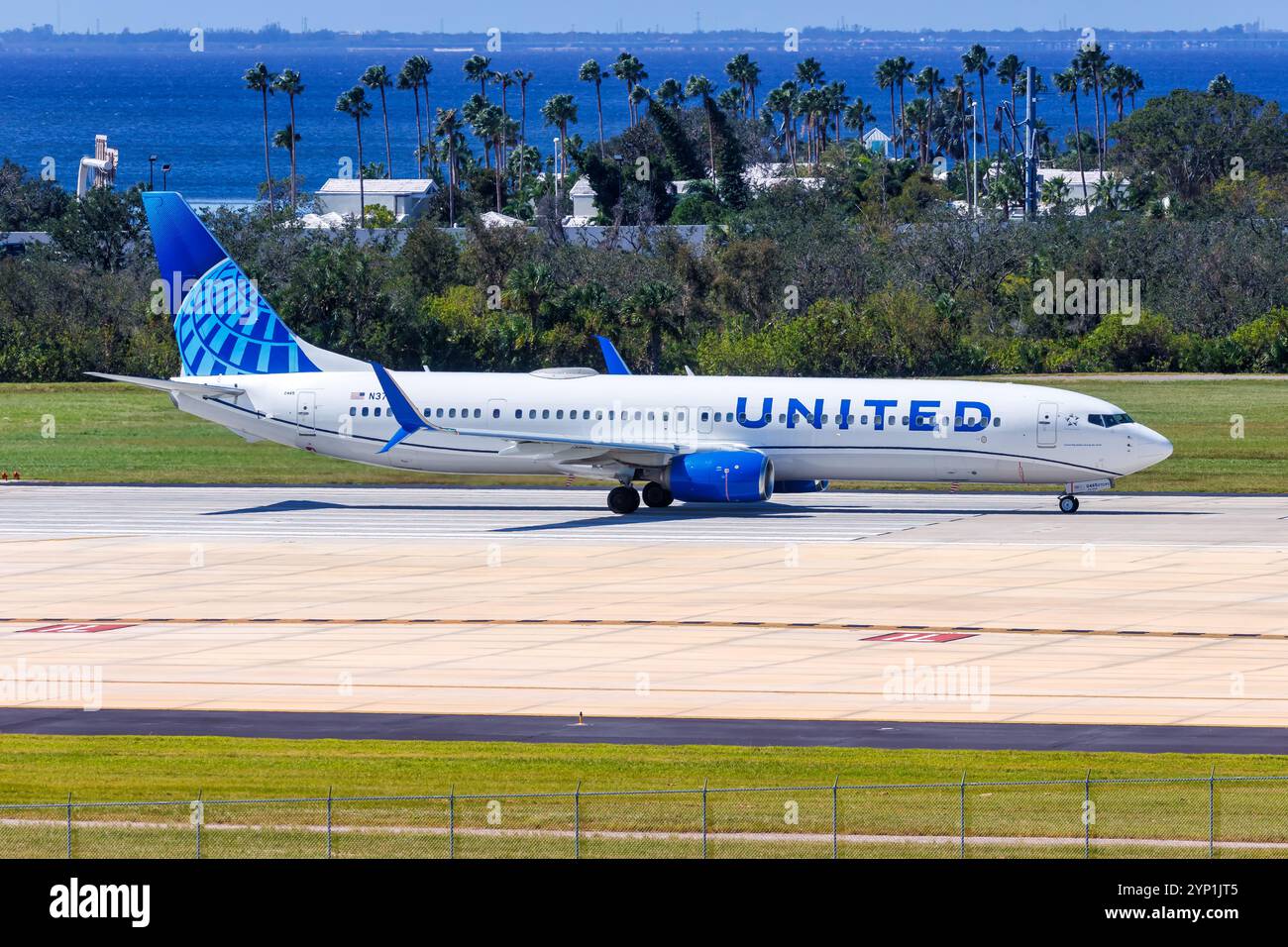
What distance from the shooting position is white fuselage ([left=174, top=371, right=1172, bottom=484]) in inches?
2480

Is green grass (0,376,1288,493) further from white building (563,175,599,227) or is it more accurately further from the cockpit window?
white building (563,175,599,227)

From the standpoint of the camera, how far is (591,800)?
29.0 metres

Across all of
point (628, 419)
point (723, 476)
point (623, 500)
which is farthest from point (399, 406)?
point (723, 476)

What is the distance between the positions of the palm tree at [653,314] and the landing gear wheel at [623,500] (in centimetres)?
4541

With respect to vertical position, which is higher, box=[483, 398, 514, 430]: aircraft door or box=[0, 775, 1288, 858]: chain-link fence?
box=[483, 398, 514, 430]: aircraft door

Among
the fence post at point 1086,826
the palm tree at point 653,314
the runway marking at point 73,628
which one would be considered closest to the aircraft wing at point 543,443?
the runway marking at point 73,628

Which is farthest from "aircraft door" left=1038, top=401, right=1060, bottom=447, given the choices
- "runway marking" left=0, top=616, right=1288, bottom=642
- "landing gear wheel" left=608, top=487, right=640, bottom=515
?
"runway marking" left=0, top=616, right=1288, bottom=642

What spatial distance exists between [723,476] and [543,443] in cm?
635

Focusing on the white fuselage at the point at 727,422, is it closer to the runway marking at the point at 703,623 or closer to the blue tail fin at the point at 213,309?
the blue tail fin at the point at 213,309

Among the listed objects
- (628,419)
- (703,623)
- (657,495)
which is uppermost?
(628,419)

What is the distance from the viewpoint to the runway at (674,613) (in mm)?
36750

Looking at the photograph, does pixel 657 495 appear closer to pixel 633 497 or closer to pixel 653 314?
pixel 633 497

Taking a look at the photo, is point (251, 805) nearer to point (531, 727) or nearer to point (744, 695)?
point (531, 727)

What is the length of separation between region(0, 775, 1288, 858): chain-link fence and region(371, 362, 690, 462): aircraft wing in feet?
113
